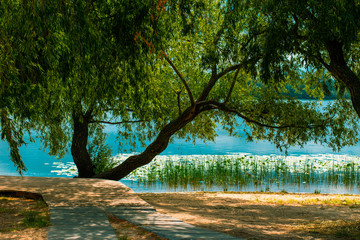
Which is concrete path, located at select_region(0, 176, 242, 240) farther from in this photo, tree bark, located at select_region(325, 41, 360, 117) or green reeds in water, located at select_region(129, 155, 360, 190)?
green reeds in water, located at select_region(129, 155, 360, 190)

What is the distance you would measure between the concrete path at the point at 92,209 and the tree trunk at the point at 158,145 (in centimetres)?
261

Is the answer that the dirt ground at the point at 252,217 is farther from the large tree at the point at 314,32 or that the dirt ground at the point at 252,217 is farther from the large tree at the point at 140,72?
the large tree at the point at 314,32

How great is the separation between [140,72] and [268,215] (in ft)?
9.98

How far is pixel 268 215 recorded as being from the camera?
639 cm

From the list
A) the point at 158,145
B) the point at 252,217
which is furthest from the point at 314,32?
the point at 158,145

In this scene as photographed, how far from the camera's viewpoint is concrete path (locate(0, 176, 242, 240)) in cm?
400

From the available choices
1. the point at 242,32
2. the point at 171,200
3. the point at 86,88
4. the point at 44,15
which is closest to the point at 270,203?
the point at 171,200

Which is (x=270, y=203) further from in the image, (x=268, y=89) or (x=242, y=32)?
(x=242, y=32)

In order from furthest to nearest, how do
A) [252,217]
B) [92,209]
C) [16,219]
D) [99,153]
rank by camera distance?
[99,153], [252,217], [92,209], [16,219]

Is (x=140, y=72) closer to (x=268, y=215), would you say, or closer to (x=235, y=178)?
(x=268, y=215)

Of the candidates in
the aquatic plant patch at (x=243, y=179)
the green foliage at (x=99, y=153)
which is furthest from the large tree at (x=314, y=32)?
the green foliage at (x=99, y=153)

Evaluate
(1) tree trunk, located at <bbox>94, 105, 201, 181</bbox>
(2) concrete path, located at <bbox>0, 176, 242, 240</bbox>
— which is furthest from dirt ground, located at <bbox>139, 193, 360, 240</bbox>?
(1) tree trunk, located at <bbox>94, 105, 201, 181</bbox>

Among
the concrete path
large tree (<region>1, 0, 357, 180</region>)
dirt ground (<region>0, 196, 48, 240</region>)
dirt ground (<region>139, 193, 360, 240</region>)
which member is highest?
large tree (<region>1, 0, 357, 180</region>)

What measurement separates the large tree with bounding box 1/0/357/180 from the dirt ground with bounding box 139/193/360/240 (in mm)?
1761
